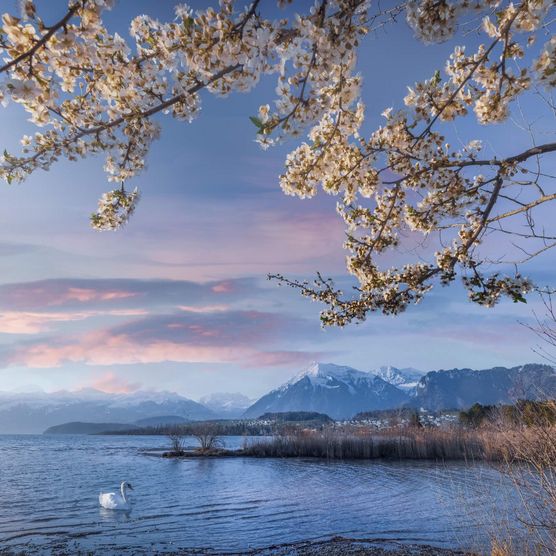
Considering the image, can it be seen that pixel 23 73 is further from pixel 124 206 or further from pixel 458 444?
pixel 458 444

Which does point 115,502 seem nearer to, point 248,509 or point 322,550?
point 248,509

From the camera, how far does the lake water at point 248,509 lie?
45.0 feet

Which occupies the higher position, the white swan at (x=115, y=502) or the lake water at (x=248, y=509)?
the white swan at (x=115, y=502)

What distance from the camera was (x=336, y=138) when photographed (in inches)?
203

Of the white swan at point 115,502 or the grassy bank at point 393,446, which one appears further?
the grassy bank at point 393,446

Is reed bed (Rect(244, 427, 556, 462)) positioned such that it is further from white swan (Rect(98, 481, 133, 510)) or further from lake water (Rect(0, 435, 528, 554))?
white swan (Rect(98, 481, 133, 510))

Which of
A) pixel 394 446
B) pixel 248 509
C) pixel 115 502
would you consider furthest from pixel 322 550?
pixel 394 446

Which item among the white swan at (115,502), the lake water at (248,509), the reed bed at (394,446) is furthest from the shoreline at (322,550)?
the reed bed at (394,446)

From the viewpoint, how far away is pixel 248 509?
757 inches

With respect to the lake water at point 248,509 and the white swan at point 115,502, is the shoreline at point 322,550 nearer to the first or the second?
the lake water at point 248,509

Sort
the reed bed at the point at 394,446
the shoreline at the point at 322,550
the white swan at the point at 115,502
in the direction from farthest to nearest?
the reed bed at the point at 394,446, the white swan at the point at 115,502, the shoreline at the point at 322,550

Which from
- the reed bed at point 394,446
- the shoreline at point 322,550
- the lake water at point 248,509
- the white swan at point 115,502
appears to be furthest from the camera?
the reed bed at point 394,446

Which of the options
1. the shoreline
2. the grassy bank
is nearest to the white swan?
the shoreline

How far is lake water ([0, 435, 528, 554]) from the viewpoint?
540 inches
